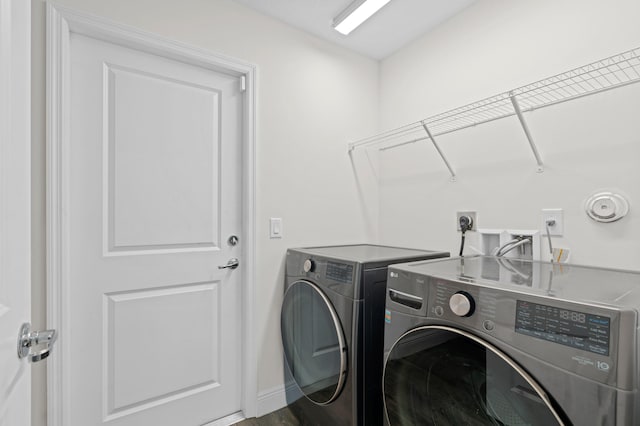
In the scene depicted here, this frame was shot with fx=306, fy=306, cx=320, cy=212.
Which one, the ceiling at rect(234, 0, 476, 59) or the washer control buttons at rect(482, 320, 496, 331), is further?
the ceiling at rect(234, 0, 476, 59)

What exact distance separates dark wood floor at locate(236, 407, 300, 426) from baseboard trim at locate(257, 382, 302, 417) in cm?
3

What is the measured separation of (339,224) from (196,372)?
1221 millimetres

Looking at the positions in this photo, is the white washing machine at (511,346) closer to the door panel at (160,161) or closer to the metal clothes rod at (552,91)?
the metal clothes rod at (552,91)

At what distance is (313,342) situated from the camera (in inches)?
60.8

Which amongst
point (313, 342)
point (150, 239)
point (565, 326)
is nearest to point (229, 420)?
point (313, 342)

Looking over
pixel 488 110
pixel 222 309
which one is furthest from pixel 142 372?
pixel 488 110

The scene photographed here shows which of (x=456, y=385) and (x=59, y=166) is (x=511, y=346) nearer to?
(x=456, y=385)

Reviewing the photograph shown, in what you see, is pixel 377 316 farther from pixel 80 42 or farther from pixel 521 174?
pixel 80 42

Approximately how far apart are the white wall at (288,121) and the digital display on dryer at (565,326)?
1.35 meters

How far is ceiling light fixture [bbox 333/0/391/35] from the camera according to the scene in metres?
1.63

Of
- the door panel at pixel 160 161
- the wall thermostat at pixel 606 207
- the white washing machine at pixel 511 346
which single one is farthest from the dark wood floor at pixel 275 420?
the wall thermostat at pixel 606 207
